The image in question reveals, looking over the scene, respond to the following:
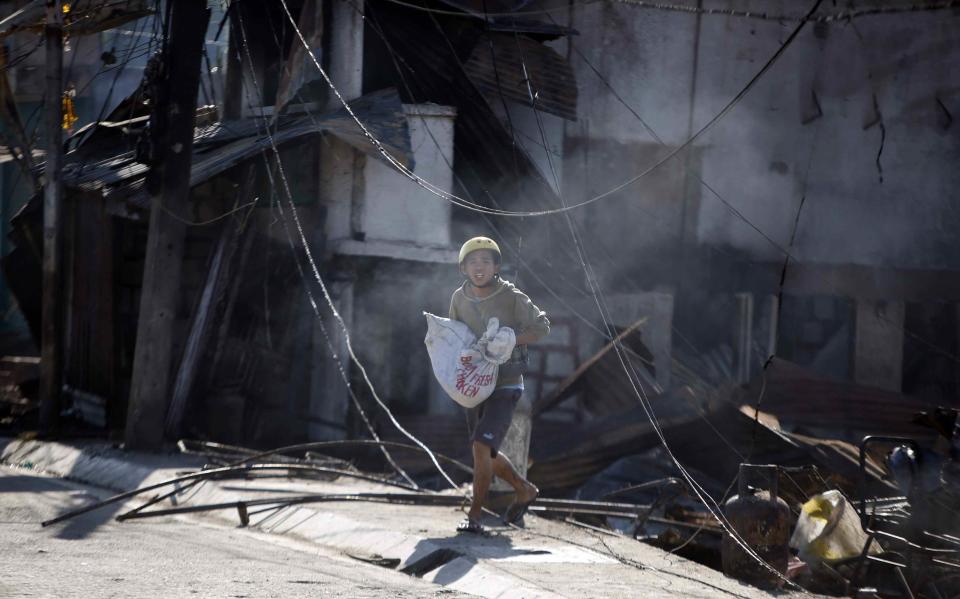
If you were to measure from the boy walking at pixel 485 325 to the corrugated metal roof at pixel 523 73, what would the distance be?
9740mm

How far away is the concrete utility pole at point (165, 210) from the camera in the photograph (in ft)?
39.3

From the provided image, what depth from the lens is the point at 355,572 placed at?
22.4ft

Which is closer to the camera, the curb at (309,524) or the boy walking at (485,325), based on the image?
the curb at (309,524)

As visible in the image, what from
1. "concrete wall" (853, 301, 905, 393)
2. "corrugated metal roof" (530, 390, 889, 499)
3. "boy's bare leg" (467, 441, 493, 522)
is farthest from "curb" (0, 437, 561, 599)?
"concrete wall" (853, 301, 905, 393)

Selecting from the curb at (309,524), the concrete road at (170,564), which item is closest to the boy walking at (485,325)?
the curb at (309,524)

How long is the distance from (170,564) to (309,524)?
195 cm

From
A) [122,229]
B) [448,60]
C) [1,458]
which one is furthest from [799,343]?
[1,458]

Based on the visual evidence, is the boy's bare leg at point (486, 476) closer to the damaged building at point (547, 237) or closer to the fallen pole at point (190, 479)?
the damaged building at point (547, 237)

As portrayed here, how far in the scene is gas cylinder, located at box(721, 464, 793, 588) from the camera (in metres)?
7.25

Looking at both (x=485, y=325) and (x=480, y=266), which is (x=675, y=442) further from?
(x=480, y=266)

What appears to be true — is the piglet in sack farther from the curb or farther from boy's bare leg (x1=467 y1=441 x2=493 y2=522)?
the curb

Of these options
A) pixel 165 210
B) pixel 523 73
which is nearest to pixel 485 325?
pixel 165 210

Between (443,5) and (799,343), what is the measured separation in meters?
8.13

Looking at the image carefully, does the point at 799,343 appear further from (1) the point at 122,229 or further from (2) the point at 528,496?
(2) the point at 528,496
